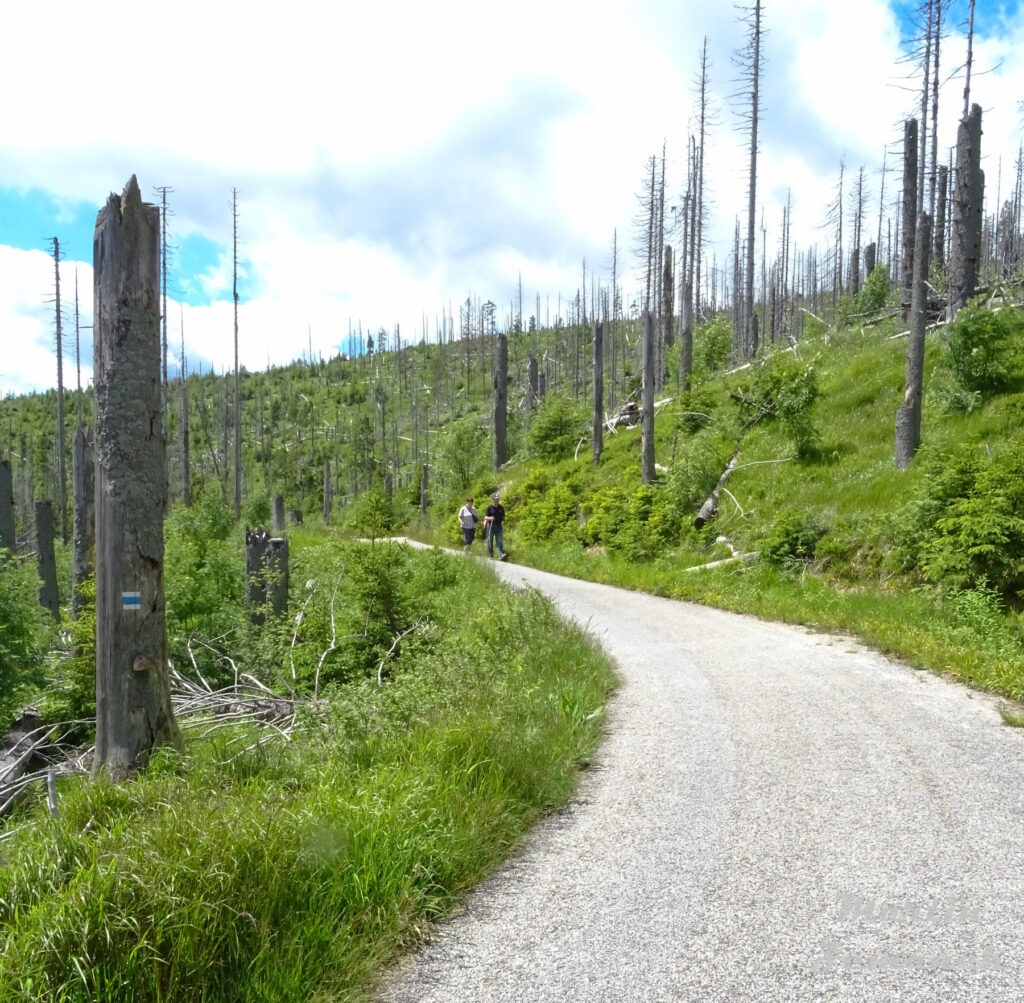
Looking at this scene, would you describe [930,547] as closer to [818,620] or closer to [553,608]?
[818,620]

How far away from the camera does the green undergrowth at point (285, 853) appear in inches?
103

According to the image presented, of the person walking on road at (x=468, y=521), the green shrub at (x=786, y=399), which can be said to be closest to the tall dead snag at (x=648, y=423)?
the green shrub at (x=786, y=399)

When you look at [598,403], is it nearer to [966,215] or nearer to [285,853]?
[966,215]

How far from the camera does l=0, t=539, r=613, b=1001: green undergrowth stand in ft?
8.59

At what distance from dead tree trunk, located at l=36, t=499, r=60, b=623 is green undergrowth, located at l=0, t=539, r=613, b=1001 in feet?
49.5

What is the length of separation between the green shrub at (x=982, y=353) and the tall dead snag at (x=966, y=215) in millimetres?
3510

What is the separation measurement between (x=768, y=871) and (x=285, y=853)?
2403 mm

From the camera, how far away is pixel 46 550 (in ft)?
59.6

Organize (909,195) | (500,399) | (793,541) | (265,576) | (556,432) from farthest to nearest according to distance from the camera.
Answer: (500,399) < (556,432) < (909,195) < (793,541) < (265,576)

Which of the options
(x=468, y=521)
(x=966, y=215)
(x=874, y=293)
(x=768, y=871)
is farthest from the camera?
(x=874, y=293)

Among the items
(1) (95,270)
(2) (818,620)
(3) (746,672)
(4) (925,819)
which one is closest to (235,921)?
(4) (925,819)

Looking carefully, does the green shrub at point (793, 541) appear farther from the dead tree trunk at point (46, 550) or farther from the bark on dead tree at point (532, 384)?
the bark on dead tree at point (532, 384)

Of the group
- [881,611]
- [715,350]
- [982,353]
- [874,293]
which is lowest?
[881,611]

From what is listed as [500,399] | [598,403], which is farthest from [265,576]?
[500,399]
